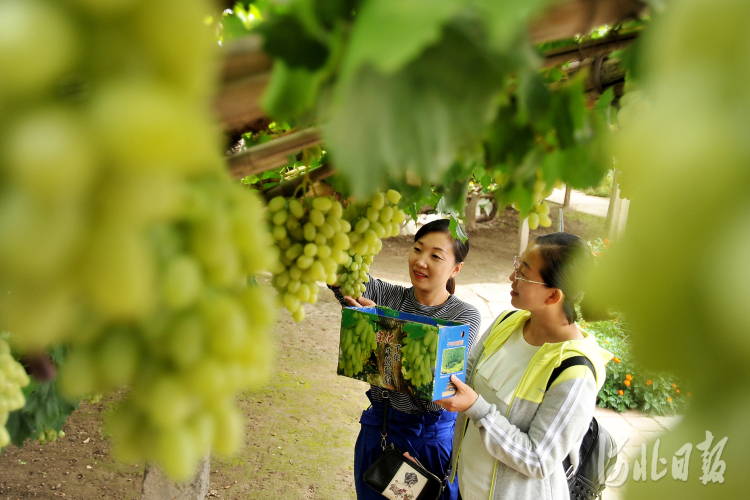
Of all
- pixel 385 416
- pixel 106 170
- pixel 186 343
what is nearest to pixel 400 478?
pixel 385 416

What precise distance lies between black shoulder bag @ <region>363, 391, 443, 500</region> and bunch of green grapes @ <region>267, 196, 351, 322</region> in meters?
1.87

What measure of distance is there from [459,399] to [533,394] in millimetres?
292

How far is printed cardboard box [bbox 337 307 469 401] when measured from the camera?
182 cm

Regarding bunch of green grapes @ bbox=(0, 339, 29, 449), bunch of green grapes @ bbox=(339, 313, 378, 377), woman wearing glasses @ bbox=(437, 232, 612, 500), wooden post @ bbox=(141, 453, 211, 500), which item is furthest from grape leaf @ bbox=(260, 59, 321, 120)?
wooden post @ bbox=(141, 453, 211, 500)

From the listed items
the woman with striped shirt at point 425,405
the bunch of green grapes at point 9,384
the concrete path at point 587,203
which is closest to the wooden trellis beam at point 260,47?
the bunch of green grapes at point 9,384

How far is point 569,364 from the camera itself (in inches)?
73.5

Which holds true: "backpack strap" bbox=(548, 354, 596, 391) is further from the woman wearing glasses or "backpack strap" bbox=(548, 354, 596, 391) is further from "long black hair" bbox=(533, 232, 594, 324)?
"long black hair" bbox=(533, 232, 594, 324)

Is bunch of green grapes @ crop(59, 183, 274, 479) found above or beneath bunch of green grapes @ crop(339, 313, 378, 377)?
above

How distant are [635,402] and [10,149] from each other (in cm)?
570

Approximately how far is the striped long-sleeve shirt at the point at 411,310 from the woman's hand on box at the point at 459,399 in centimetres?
56

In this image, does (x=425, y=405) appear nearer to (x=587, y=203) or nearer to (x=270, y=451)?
(x=270, y=451)

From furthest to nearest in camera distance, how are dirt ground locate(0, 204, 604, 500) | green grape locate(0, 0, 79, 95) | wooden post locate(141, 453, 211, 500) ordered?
dirt ground locate(0, 204, 604, 500) → wooden post locate(141, 453, 211, 500) → green grape locate(0, 0, 79, 95)

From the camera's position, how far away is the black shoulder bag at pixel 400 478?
2.34 m

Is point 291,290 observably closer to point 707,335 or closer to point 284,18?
point 284,18
